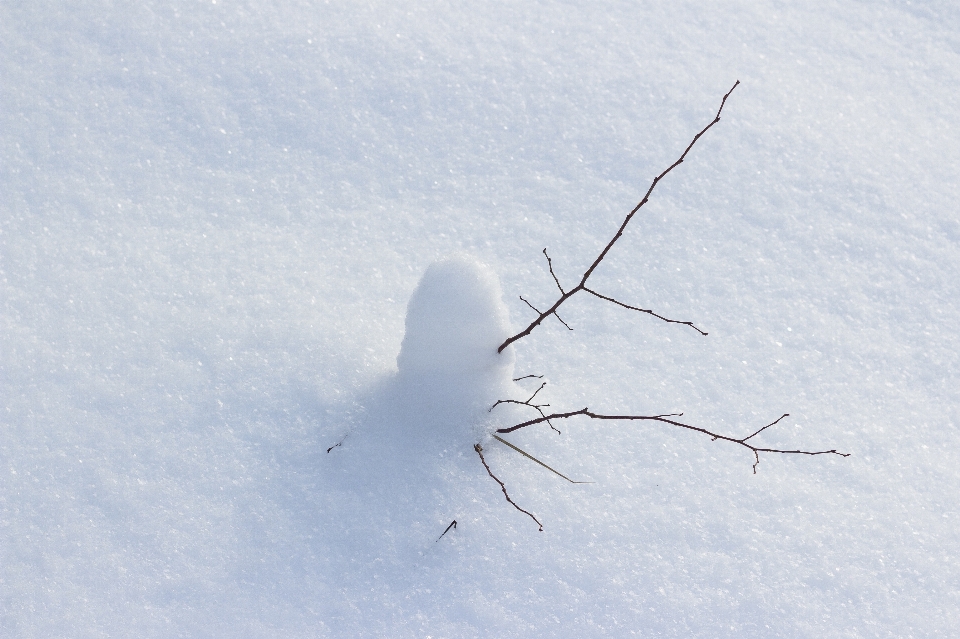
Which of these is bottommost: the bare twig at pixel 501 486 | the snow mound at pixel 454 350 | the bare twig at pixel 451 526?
the bare twig at pixel 451 526

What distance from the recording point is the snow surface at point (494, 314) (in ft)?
4.75

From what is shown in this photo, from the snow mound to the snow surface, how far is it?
5 cm

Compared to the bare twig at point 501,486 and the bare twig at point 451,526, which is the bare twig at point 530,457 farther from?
the bare twig at point 451,526

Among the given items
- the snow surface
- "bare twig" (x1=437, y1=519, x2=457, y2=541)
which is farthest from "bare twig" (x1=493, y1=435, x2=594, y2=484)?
"bare twig" (x1=437, y1=519, x2=457, y2=541)

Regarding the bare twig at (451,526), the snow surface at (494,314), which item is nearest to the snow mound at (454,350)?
the snow surface at (494,314)

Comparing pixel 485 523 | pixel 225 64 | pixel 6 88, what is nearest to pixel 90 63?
pixel 6 88

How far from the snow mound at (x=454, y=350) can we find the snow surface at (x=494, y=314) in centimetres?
5

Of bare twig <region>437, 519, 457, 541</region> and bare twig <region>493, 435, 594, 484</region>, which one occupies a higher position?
bare twig <region>493, 435, 594, 484</region>

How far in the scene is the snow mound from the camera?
1.54 metres

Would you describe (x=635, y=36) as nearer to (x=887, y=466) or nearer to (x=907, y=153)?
(x=907, y=153)

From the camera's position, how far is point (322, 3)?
2549mm

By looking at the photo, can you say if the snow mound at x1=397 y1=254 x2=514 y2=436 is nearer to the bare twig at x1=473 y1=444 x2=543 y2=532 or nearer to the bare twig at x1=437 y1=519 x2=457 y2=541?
the bare twig at x1=473 y1=444 x2=543 y2=532

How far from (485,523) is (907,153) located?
185 centimetres

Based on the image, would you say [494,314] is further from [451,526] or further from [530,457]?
[451,526]
